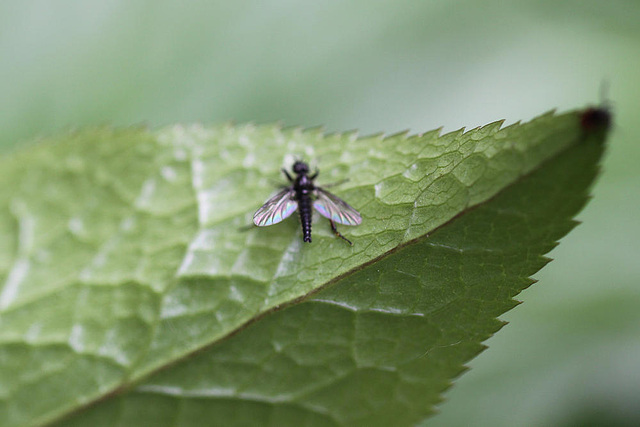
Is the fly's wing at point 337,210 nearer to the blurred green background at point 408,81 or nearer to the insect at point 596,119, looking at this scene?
the insect at point 596,119

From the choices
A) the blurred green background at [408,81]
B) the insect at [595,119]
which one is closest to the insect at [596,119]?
the insect at [595,119]

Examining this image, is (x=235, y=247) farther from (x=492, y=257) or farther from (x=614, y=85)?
(x=614, y=85)

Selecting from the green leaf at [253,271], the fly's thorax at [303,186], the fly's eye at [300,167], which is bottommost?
the green leaf at [253,271]

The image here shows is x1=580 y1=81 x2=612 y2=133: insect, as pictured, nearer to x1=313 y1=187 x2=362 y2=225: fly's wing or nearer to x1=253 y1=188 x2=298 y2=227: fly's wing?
x1=313 y1=187 x2=362 y2=225: fly's wing

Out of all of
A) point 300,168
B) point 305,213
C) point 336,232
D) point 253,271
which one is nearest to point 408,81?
point 300,168

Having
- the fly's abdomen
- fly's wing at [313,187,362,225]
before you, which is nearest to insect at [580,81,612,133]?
fly's wing at [313,187,362,225]
